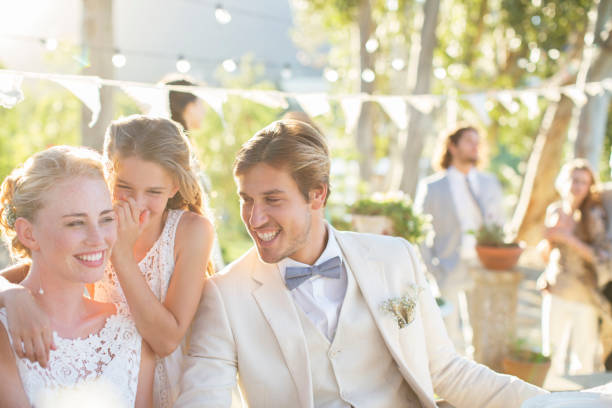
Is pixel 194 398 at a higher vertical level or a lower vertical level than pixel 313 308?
lower

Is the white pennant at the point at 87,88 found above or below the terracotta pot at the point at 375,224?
above

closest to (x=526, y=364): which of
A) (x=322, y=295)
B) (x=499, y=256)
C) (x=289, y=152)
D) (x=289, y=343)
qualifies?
(x=499, y=256)

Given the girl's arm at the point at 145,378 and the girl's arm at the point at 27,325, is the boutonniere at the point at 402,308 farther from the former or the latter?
the girl's arm at the point at 27,325

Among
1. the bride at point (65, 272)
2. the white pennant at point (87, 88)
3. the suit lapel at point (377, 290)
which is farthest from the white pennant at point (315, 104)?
the bride at point (65, 272)

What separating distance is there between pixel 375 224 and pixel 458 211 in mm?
1456

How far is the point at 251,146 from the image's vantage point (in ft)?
7.45

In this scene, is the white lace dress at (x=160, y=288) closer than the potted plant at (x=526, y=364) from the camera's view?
Yes

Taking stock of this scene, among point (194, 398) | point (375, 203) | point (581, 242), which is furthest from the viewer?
point (581, 242)

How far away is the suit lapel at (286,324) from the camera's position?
7.14 feet

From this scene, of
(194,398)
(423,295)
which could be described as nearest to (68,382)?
(194,398)

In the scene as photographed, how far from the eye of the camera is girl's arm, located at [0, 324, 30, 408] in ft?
5.84

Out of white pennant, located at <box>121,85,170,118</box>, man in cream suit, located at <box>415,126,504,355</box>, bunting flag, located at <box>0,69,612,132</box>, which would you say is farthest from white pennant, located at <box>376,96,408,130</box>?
white pennant, located at <box>121,85,170,118</box>

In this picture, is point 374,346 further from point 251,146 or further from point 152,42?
point 152,42

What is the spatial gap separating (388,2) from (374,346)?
41.5ft
